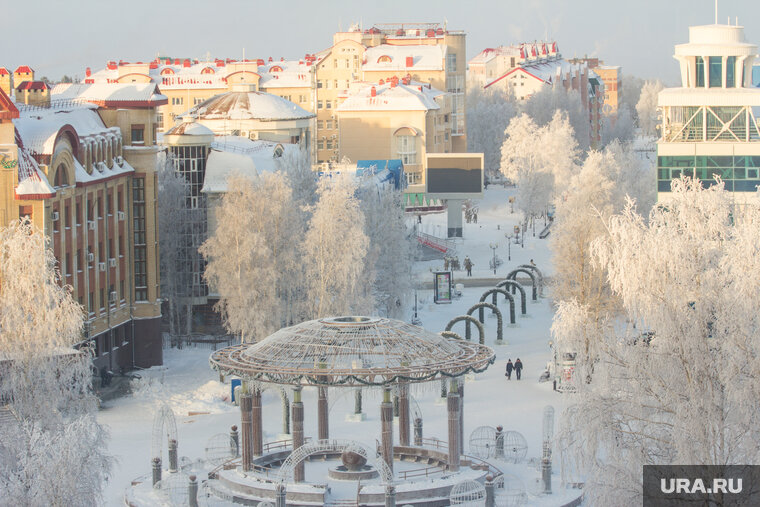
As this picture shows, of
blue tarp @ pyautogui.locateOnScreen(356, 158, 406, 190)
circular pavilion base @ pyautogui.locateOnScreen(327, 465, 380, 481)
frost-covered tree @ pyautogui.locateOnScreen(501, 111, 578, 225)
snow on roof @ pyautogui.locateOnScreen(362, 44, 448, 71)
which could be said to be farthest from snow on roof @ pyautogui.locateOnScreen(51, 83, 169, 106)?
snow on roof @ pyautogui.locateOnScreen(362, 44, 448, 71)

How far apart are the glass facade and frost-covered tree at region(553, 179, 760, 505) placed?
41253 mm

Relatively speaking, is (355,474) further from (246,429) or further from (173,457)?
(173,457)

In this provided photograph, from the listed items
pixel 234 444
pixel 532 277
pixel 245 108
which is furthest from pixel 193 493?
pixel 245 108

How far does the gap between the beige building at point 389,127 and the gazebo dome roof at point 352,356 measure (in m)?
69.7

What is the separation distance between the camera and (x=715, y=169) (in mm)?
76938

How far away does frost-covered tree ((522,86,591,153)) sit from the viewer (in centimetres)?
15075

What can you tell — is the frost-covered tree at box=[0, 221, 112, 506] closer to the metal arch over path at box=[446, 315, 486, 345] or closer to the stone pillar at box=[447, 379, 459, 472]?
the stone pillar at box=[447, 379, 459, 472]

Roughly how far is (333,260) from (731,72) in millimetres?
31151

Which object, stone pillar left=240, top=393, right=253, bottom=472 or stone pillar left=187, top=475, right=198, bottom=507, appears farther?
stone pillar left=240, top=393, right=253, bottom=472

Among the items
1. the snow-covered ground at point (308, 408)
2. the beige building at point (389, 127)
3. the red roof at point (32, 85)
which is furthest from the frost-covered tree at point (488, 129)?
the red roof at point (32, 85)

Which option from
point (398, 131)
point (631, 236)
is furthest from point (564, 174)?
point (631, 236)

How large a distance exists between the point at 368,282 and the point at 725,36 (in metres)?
30.3

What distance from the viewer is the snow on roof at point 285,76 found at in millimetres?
141375

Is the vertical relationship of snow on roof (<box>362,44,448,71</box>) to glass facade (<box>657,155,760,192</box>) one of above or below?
above
